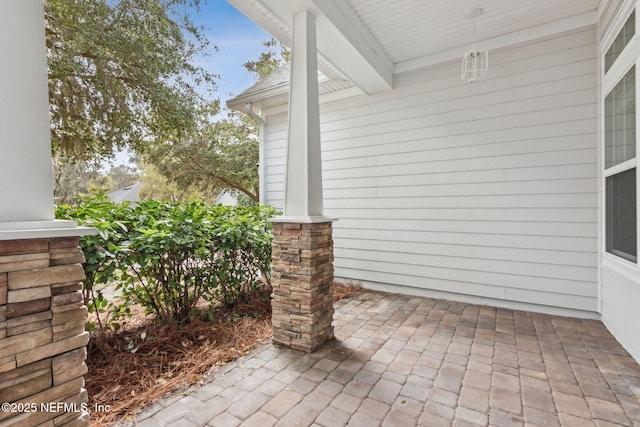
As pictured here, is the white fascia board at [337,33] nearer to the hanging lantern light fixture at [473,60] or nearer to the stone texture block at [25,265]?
the hanging lantern light fixture at [473,60]

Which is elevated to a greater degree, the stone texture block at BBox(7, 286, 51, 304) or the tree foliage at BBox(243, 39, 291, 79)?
the tree foliage at BBox(243, 39, 291, 79)

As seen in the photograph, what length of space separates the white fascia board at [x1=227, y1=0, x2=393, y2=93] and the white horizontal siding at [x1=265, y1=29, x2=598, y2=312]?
1.92 ft

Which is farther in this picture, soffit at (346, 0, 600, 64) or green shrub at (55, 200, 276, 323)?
soffit at (346, 0, 600, 64)

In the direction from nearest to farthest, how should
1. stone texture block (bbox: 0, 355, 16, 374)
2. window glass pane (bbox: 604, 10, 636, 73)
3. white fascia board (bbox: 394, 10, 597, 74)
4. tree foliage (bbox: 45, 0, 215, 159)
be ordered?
stone texture block (bbox: 0, 355, 16, 374) < window glass pane (bbox: 604, 10, 636, 73) < white fascia board (bbox: 394, 10, 597, 74) < tree foliage (bbox: 45, 0, 215, 159)

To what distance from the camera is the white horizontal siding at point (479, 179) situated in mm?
3383

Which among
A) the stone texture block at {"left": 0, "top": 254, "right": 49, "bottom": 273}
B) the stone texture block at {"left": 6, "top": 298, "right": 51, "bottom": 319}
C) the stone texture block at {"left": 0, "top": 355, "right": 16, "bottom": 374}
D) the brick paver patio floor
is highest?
the stone texture block at {"left": 0, "top": 254, "right": 49, "bottom": 273}

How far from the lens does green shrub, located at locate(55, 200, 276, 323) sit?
2.31 metres

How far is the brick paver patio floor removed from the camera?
1773 mm

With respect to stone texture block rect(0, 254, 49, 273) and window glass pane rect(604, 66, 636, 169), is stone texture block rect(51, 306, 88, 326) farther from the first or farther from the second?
window glass pane rect(604, 66, 636, 169)

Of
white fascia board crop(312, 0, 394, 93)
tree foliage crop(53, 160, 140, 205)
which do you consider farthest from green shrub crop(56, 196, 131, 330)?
tree foliage crop(53, 160, 140, 205)

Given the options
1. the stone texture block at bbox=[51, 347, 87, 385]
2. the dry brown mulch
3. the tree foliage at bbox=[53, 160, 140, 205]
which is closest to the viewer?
the stone texture block at bbox=[51, 347, 87, 385]

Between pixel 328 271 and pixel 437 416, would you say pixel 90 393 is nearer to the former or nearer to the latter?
pixel 328 271

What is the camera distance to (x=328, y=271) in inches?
112

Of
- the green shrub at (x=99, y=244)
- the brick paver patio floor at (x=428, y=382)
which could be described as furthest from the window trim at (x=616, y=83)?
the green shrub at (x=99, y=244)
